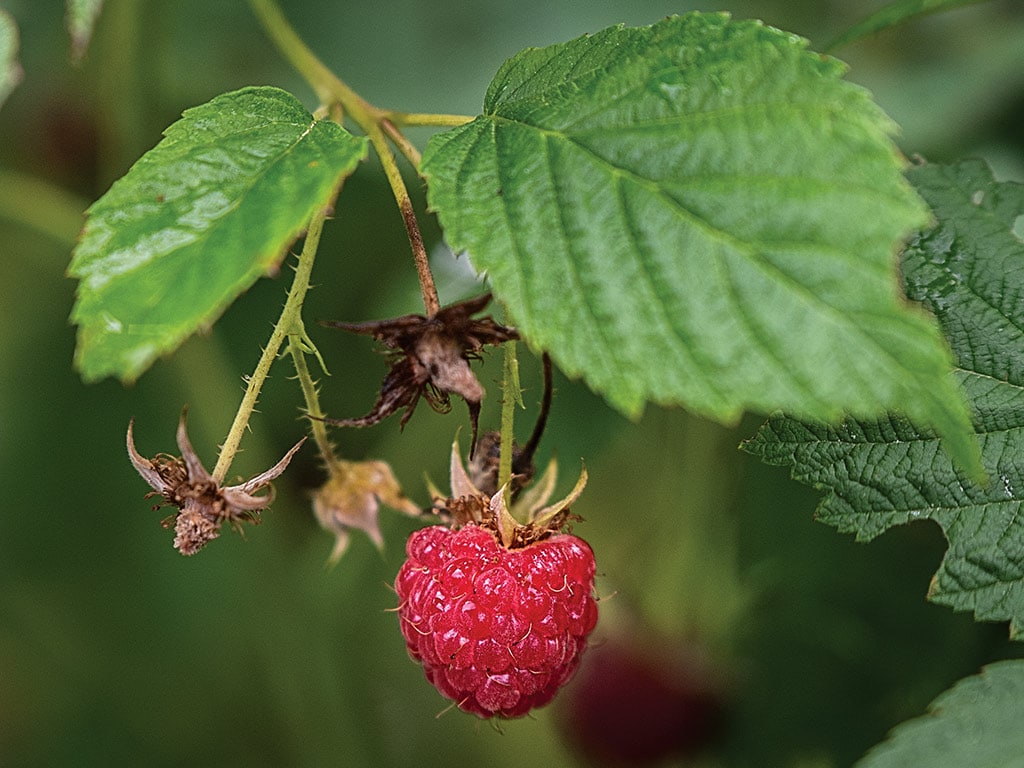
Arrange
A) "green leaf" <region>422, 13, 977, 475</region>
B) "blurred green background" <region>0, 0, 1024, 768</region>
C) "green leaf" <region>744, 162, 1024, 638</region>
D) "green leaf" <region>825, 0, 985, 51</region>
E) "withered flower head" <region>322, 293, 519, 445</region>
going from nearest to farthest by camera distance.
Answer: "green leaf" <region>422, 13, 977, 475</region> < "withered flower head" <region>322, 293, 519, 445</region> < "green leaf" <region>744, 162, 1024, 638</region> < "green leaf" <region>825, 0, 985, 51</region> < "blurred green background" <region>0, 0, 1024, 768</region>

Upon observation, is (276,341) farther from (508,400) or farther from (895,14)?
(895,14)

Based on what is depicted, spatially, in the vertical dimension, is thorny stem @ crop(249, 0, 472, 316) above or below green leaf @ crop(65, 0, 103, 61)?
below

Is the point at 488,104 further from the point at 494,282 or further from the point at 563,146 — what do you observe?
the point at 494,282

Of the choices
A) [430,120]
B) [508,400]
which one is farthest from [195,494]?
[430,120]

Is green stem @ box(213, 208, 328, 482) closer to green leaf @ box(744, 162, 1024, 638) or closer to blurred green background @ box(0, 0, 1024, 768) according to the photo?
→ green leaf @ box(744, 162, 1024, 638)

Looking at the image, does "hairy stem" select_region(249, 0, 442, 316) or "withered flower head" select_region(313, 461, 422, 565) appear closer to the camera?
"hairy stem" select_region(249, 0, 442, 316)

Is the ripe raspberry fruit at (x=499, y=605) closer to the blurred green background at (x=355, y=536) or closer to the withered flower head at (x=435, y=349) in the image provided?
the withered flower head at (x=435, y=349)

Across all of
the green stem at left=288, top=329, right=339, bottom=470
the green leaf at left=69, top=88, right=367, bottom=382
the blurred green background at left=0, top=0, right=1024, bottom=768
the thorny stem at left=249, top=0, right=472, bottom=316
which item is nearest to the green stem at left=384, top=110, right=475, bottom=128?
the thorny stem at left=249, top=0, right=472, bottom=316

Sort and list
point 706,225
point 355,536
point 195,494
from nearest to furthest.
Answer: point 706,225 < point 195,494 < point 355,536
